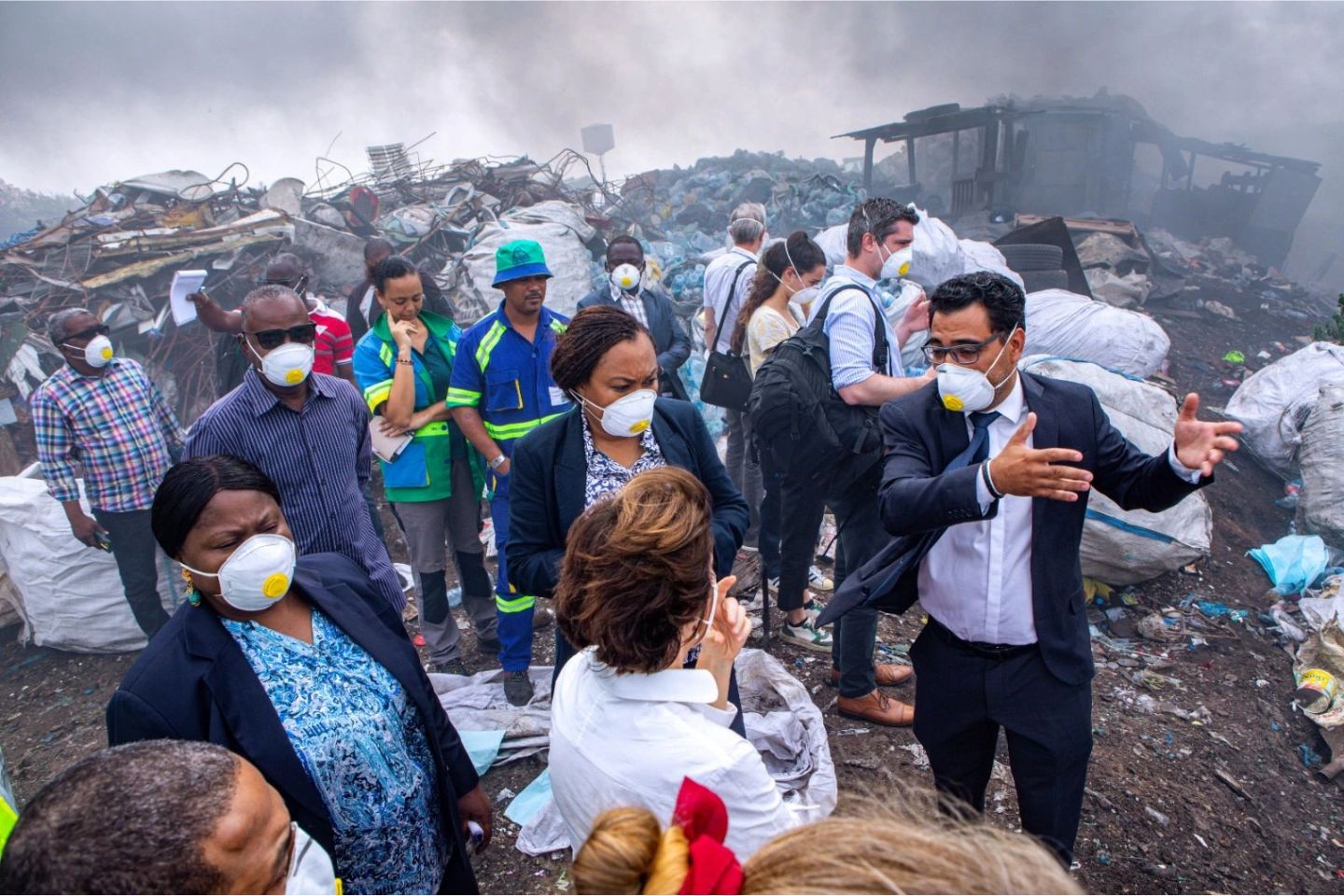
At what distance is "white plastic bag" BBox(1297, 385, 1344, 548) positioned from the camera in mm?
4645

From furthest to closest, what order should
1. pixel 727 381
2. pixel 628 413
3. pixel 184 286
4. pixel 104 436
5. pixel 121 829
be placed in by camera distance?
pixel 727 381 → pixel 184 286 → pixel 104 436 → pixel 628 413 → pixel 121 829

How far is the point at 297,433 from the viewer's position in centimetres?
267

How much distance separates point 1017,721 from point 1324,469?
4374 mm

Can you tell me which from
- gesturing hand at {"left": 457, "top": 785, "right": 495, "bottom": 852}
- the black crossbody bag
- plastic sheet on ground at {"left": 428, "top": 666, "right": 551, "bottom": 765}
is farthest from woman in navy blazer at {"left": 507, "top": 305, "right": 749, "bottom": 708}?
the black crossbody bag

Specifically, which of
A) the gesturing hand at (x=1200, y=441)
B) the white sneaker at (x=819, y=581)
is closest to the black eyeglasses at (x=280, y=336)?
the gesturing hand at (x=1200, y=441)

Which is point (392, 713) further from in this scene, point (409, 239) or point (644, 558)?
point (409, 239)

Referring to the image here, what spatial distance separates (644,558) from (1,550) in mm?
5326

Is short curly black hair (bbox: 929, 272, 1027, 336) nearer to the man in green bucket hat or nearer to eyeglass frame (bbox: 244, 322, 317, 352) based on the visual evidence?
the man in green bucket hat

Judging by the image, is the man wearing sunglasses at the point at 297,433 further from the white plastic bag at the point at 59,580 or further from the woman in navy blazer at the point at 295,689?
the white plastic bag at the point at 59,580


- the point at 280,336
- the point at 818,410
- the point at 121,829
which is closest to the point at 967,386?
the point at 818,410

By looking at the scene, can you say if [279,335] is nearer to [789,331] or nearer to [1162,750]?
[789,331]

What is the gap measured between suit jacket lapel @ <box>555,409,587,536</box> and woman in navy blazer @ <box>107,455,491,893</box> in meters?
0.60

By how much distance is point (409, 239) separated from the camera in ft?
32.9

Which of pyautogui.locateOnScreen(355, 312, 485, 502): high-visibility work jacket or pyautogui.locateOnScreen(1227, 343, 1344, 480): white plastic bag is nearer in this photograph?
pyautogui.locateOnScreen(355, 312, 485, 502): high-visibility work jacket
